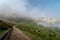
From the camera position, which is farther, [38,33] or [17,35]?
[38,33]

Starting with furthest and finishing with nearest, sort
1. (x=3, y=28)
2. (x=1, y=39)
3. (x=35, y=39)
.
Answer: (x=3, y=28) < (x=1, y=39) < (x=35, y=39)

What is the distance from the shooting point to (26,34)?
22797 mm

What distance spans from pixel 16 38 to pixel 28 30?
2.50 metres

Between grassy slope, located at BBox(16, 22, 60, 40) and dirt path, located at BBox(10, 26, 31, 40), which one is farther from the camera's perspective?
grassy slope, located at BBox(16, 22, 60, 40)

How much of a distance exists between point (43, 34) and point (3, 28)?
7761 mm

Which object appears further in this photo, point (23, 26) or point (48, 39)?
point (23, 26)

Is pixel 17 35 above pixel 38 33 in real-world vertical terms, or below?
below

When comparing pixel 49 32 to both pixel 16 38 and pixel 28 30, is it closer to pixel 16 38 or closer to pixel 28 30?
pixel 28 30

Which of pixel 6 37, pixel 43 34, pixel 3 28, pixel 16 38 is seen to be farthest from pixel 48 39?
pixel 3 28

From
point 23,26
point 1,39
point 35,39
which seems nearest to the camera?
point 35,39

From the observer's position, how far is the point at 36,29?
80.7ft

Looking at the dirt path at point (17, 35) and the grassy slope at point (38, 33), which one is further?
the grassy slope at point (38, 33)

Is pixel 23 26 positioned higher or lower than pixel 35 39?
higher

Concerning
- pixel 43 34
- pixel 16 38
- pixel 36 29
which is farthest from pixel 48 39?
pixel 16 38
